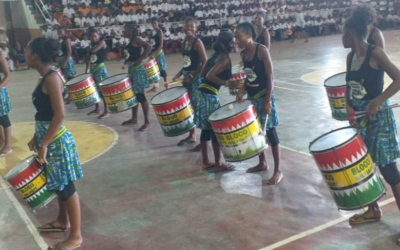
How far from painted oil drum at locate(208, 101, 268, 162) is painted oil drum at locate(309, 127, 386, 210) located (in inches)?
36.1

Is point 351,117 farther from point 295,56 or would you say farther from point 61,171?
point 295,56

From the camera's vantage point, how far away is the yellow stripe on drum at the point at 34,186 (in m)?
3.17

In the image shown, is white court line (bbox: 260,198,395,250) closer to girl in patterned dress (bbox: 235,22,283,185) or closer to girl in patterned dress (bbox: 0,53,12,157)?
girl in patterned dress (bbox: 235,22,283,185)

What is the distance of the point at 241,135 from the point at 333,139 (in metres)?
0.96

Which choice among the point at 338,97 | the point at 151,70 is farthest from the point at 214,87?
the point at 151,70

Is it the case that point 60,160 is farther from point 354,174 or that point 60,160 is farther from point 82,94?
point 82,94

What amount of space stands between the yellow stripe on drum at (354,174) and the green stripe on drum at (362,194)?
5 cm

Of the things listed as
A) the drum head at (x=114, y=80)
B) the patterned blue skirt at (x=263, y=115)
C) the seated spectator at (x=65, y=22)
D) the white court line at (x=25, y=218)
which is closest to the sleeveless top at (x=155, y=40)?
the drum head at (x=114, y=80)

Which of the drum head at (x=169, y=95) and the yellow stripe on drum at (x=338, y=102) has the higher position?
the drum head at (x=169, y=95)

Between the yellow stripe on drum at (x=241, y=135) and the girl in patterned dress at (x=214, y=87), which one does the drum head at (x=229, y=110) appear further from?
the girl in patterned dress at (x=214, y=87)

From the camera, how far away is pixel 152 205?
3896 mm

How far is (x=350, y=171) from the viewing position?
2.78 metres

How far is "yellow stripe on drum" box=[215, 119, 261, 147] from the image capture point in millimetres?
3721

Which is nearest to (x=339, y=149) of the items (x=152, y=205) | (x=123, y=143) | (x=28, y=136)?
(x=152, y=205)
